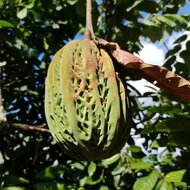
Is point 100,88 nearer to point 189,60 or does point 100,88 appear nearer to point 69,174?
point 189,60

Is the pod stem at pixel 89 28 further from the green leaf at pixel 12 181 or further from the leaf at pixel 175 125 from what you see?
the green leaf at pixel 12 181

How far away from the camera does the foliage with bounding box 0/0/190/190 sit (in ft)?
7.32

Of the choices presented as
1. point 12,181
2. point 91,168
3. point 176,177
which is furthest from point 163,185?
point 12,181

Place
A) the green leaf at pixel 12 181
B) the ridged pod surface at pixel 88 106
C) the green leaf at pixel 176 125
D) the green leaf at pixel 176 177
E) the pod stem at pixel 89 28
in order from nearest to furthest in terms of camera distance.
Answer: the ridged pod surface at pixel 88 106 → the pod stem at pixel 89 28 → the green leaf at pixel 176 125 → the green leaf at pixel 176 177 → the green leaf at pixel 12 181

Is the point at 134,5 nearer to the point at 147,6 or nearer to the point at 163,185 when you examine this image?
the point at 147,6

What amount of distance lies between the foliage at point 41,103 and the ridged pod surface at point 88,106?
1.59 feet

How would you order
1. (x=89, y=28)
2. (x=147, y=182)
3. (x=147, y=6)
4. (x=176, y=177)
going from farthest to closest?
(x=147, y=6) < (x=147, y=182) < (x=176, y=177) < (x=89, y=28)

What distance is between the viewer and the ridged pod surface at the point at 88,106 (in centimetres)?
137

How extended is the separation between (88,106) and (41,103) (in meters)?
1.81

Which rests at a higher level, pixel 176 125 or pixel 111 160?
pixel 176 125

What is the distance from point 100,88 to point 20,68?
1.82 m

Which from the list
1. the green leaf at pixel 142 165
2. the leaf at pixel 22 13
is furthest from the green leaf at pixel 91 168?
the leaf at pixel 22 13

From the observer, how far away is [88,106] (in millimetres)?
1363

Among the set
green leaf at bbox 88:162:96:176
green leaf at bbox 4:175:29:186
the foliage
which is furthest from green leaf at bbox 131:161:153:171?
green leaf at bbox 4:175:29:186
